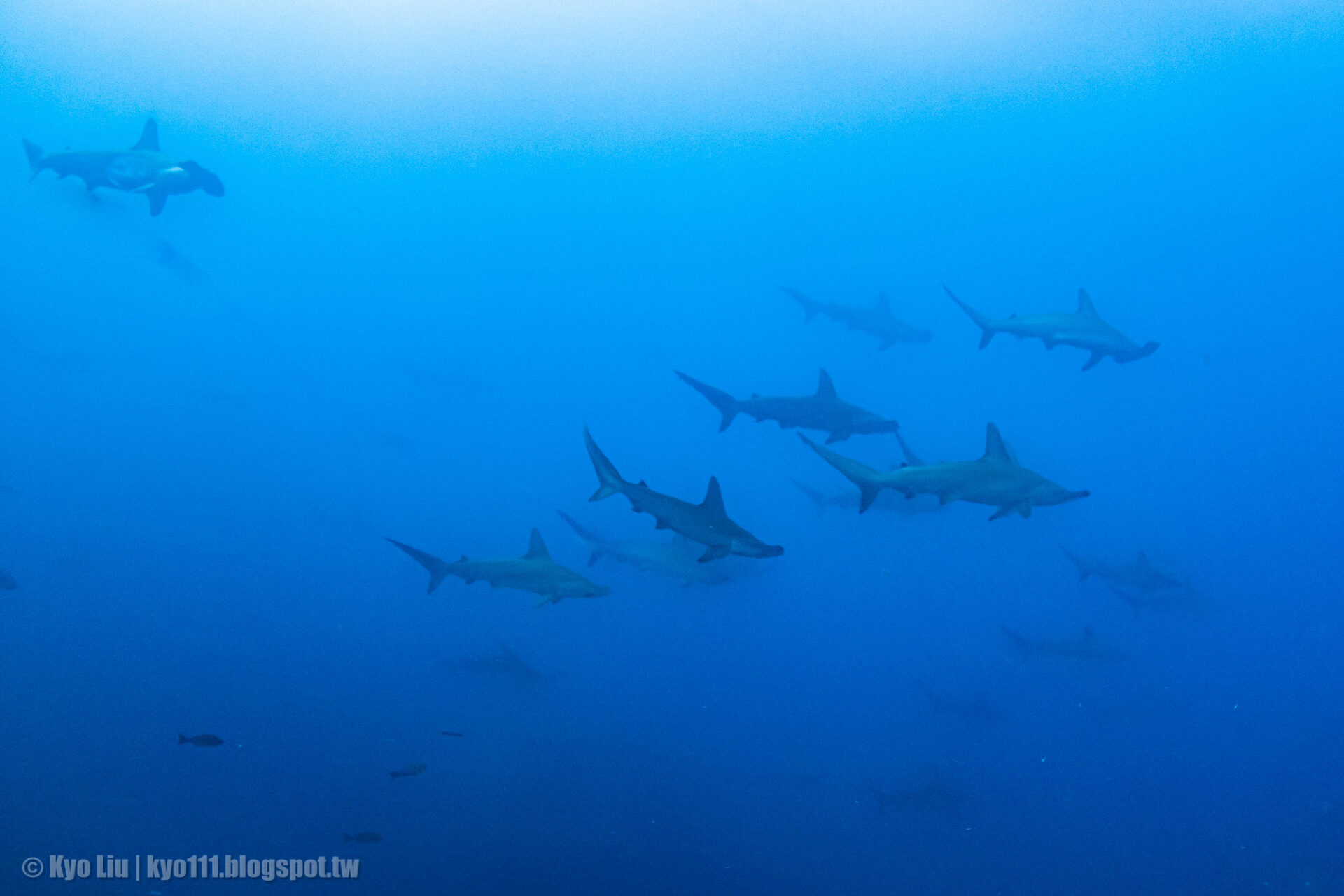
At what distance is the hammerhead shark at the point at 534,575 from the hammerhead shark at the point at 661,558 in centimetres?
300

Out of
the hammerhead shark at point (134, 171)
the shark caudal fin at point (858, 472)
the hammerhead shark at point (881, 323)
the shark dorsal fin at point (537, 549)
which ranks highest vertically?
the hammerhead shark at point (134, 171)

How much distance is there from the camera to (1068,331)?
7082 millimetres

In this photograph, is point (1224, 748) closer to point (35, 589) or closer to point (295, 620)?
point (295, 620)

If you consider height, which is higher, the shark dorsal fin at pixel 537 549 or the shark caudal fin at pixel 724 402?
the shark caudal fin at pixel 724 402

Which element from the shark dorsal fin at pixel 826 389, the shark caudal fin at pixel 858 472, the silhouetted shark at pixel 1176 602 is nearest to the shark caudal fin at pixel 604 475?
the shark caudal fin at pixel 858 472

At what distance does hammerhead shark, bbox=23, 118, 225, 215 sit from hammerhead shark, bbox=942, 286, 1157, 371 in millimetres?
7408

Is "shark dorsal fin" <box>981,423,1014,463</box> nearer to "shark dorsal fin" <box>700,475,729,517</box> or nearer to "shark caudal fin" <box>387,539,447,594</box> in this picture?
"shark dorsal fin" <box>700,475,729,517</box>

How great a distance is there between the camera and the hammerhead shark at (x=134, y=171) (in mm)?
7055

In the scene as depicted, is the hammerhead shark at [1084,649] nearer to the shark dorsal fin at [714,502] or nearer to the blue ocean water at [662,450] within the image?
the blue ocean water at [662,450]

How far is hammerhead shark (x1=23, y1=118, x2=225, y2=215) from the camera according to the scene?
23.1 ft

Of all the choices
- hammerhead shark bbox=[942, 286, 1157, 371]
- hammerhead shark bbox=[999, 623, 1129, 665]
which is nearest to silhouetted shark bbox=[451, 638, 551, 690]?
hammerhead shark bbox=[942, 286, 1157, 371]

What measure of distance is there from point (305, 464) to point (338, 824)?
1072 centimetres

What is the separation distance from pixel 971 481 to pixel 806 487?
5588 millimetres

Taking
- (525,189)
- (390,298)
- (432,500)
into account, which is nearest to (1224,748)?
(432,500)
